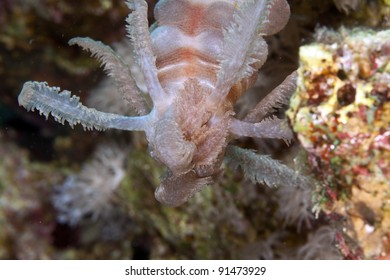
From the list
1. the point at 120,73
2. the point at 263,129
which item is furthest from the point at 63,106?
the point at 263,129

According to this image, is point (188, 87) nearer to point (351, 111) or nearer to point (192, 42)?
Result: point (192, 42)

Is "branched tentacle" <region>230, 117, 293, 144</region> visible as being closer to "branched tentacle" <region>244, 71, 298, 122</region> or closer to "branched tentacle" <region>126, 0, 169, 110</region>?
"branched tentacle" <region>244, 71, 298, 122</region>

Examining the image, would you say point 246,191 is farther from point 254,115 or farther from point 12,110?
point 12,110

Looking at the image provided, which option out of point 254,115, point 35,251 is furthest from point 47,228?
point 254,115

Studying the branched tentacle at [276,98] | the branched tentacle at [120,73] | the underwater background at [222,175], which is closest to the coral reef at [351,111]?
the underwater background at [222,175]

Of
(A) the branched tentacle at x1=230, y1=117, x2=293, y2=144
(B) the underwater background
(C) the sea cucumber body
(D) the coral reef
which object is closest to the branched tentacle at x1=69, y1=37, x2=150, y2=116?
(C) the sea cucumber body

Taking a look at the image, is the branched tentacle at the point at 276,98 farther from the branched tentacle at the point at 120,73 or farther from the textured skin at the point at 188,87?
the branched tentacle at the point at 120,73
